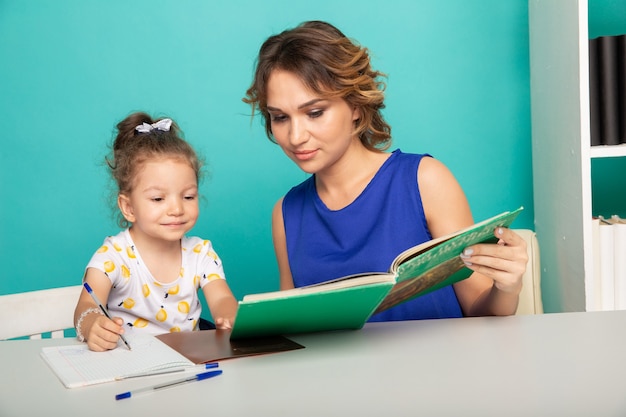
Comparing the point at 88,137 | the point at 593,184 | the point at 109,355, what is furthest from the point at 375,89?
the point at 88,137

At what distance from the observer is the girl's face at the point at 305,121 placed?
1.73 metres

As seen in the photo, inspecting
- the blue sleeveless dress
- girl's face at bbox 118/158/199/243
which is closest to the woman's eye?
the blue sleeveless dress

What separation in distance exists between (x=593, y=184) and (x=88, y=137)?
1.91m

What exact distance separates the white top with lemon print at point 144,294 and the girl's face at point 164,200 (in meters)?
0.08

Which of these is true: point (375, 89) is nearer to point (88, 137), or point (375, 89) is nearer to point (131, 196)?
point (131, 196)

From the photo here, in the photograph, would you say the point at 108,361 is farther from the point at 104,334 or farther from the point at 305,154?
the point at 305,154

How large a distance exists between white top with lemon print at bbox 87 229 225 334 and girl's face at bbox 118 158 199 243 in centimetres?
8

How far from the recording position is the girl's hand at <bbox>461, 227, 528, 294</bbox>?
4.26ft

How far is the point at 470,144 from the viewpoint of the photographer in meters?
2.72

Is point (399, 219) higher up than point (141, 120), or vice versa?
point (141, 120)

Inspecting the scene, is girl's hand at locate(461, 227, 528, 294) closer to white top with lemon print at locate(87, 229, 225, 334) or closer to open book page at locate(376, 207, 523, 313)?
open book page at locate(376, 207, 523, 313)

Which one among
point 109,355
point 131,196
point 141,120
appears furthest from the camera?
point 141,120

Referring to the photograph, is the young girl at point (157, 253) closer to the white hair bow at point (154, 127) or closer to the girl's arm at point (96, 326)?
the white hair bow at point (154, 127)

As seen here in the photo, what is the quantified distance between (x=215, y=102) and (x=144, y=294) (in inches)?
43.1
